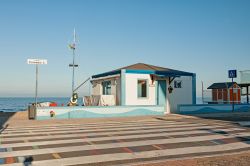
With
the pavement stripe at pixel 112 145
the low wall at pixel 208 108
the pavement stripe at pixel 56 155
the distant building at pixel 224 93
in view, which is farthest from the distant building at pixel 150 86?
the pavement stripe at pixel 56 155

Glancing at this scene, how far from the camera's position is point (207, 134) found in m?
12.4

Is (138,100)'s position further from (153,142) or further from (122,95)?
(153,142)

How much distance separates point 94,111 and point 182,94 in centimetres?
882

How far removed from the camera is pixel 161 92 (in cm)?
2603

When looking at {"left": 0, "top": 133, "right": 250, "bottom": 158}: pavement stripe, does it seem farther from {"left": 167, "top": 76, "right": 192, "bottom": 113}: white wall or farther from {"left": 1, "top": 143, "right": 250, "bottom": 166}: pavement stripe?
{"left": 167, "top": 76, "right": 192, "bottom": 113}: white wall

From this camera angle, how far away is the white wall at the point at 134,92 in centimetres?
2455

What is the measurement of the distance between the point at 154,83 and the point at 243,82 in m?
13.3

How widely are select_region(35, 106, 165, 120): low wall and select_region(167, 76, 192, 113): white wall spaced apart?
2157 mm

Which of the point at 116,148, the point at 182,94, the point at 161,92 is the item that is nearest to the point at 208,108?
the point at 182,94

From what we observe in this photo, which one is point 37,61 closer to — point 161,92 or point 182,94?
point 161,92

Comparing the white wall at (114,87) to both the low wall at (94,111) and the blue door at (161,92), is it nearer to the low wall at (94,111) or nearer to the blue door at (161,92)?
the low wall at (94,111)

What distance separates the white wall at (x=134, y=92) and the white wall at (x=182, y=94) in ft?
6.41

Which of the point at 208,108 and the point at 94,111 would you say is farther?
the point at 208,108

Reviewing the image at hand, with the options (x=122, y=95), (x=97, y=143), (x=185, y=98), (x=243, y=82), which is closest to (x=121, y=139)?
(x=97, y=143)
